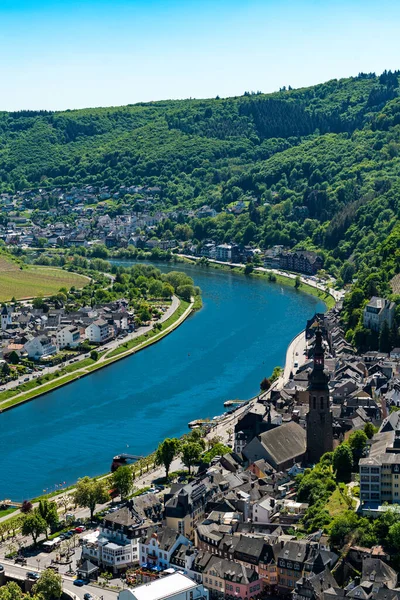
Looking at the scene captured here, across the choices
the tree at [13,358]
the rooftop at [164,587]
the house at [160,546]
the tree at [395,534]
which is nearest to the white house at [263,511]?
the house at [160,546]

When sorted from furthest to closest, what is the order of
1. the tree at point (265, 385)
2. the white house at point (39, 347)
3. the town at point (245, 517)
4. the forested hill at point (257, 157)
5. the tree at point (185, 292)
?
the forested hill at point (257, 157) < the tree at point (185, 292) < the white house at point (39, 347) < the tree at point (265, 385) < the town at point (245, 517)

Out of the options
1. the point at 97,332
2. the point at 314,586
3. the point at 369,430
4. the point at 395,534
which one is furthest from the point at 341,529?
the point at 97,332

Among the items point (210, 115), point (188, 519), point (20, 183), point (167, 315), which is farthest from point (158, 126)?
point (188, 519)

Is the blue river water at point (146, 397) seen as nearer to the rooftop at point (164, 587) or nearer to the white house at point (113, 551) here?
the white house at point (113, 551)

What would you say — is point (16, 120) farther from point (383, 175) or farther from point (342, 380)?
point (342, 380)

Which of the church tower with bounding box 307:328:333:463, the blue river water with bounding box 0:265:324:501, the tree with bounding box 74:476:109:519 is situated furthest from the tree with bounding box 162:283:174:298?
the tree with bounding box 74:476:109:519
